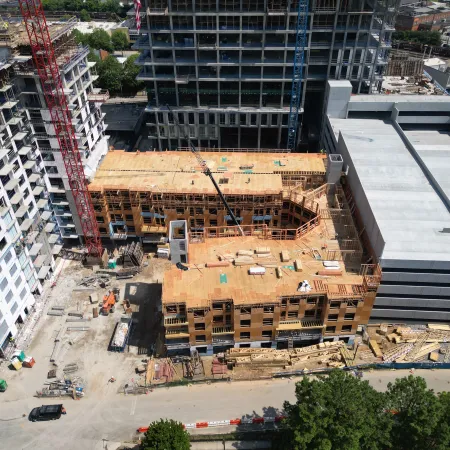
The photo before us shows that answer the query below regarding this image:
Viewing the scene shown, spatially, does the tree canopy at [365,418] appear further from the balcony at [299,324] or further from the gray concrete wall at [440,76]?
the gray concrete wall at [440,76]

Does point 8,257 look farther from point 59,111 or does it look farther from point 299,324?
point 299,324

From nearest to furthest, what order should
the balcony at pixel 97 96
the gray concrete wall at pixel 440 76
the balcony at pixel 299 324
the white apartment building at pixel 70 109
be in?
the balcony at pixel 299 324, the white apartment building at pixel 70 109, the balcony at pixel 97 96, the gray concrete wall at pixel 440 76

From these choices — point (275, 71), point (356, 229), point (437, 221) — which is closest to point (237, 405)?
point (356, 229)

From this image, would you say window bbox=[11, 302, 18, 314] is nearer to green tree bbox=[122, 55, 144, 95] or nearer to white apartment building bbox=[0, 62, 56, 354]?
white apartment building bbox=[0, 62, 56, 354]

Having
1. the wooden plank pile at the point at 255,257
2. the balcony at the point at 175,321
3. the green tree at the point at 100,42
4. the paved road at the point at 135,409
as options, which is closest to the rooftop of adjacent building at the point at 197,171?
the wooden plank pile at the point at 255,257

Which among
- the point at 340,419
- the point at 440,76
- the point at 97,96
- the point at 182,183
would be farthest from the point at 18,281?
the point at 440,76

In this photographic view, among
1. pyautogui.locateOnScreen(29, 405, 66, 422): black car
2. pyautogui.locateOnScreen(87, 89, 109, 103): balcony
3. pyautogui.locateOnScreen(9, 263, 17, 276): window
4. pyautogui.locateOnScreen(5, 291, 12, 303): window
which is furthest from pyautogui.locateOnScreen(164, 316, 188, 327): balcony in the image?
pyautogui.locateOnScreen(87, 89, 109, 103): balcony
